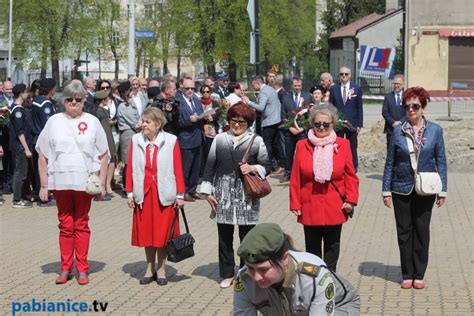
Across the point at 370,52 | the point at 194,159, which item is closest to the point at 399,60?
the point at 370,52

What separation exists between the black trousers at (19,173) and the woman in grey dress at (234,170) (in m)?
6.53

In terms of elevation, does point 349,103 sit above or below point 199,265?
above

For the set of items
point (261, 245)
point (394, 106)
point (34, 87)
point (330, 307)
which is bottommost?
point (330, 307)

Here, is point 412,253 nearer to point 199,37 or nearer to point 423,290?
point 423,290

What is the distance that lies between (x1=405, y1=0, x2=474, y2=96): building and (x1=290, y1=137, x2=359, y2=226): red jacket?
154 ft

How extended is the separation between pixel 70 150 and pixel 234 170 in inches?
62.4

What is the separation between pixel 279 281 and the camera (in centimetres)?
474

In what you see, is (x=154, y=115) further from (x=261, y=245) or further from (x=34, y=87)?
(x=34, y=87)

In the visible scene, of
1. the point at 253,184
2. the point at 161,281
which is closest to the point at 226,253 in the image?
the point at 161,281

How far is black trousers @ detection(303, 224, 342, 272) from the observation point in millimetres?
9094

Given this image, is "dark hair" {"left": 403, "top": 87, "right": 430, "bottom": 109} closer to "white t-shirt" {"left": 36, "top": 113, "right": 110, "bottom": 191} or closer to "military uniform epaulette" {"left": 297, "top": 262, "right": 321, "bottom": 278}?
"white t-shirt" {"left": 36, "top": 113, "right": 110, "bottom": 191}

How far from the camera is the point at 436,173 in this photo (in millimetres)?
9234

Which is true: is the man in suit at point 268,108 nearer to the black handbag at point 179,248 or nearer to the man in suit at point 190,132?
the man in suit at point 190,132

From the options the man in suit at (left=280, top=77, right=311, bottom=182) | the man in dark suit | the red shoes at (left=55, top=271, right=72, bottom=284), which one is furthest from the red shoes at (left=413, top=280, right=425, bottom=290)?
the man in suit at (left=280, top=77, right=311, bottom=182)
